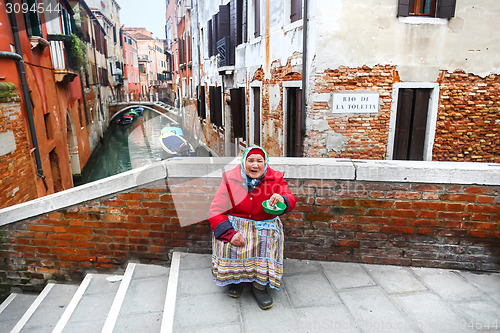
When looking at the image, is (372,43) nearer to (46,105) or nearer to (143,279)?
(143,279)

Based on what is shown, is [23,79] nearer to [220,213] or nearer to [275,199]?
[220,213]

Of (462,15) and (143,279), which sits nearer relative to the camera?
(143,279)

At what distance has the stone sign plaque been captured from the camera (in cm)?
559

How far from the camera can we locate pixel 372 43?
216 inches

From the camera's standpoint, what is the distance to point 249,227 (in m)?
2.29

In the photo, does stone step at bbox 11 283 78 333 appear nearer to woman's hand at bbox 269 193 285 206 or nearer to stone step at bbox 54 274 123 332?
stone step at bbox 54 274 123 332

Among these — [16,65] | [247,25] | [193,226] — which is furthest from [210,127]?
[193,226]

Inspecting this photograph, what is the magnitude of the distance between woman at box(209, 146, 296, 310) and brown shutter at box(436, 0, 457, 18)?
17.0 ft

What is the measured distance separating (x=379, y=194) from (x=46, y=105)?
26.3ft

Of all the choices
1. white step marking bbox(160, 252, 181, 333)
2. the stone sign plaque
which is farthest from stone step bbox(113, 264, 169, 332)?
the stone sign plaque

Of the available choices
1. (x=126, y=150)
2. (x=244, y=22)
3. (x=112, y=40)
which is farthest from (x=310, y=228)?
(x=112, y=40)

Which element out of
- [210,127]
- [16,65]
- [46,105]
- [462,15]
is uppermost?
[462,15]

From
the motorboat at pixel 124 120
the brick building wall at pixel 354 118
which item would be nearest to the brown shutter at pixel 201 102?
the brick building wall at pixel 354 118

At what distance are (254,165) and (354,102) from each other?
406cm
